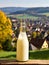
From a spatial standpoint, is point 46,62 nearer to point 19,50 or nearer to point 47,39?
point 19,50

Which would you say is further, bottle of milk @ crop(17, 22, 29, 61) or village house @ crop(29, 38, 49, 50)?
village house @ crop(29, 38, 49, 50)

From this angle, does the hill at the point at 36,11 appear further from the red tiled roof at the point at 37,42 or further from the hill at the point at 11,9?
the red tiled roof at the point at 37,42

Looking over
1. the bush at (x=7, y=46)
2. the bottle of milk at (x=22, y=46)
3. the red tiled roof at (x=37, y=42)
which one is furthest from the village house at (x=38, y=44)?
the bottle of milk at (x=22, y=46)

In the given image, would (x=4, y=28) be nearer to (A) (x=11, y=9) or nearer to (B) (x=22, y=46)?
(A) (x=11, y=9)

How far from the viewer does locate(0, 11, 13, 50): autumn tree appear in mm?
1034

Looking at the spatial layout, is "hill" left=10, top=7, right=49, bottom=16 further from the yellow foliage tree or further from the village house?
the village house

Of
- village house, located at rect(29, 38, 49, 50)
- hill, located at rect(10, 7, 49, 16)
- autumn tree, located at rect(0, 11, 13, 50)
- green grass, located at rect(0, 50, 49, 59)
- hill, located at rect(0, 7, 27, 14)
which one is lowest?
green grass, located at rect(0, 50, 49, 59)

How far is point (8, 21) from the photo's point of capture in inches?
42.0

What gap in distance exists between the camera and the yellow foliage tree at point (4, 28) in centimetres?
103

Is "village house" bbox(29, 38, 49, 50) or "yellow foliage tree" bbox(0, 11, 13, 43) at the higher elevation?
"yellow foliage tree" bbox(0, 11, 13, 43)

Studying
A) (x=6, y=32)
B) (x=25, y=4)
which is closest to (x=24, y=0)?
(x=25, y=4)

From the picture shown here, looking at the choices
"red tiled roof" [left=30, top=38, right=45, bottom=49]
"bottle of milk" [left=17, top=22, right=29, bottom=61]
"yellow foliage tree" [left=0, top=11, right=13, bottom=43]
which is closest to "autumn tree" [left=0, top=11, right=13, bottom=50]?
"yellow foliage tree" [left=0, top=11, right=13, bottom=43]

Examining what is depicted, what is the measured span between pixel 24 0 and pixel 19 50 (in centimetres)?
55

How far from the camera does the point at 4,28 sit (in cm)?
104
